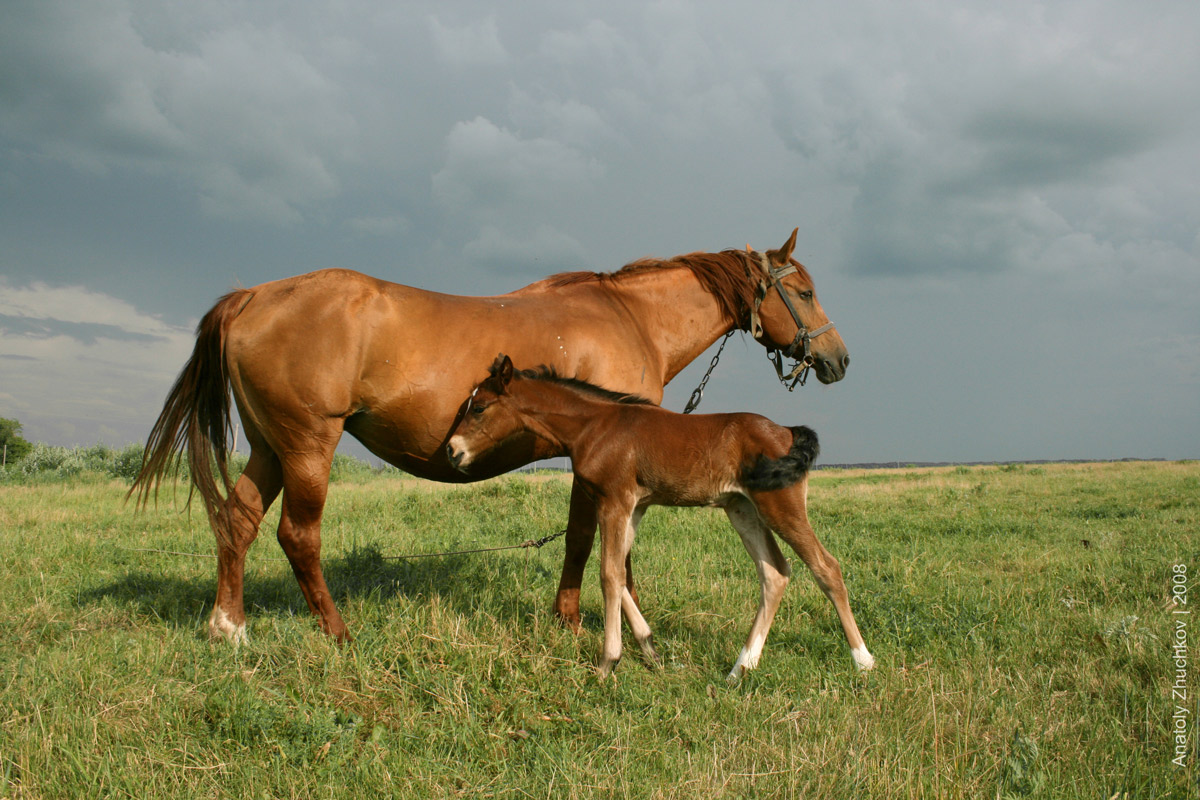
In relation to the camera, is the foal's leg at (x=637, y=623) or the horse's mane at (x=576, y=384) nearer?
the foal's leg at (x=637, y=623)

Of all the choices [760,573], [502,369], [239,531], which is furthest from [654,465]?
[239,531]

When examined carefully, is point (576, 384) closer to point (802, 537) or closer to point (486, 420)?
point (486, 420)

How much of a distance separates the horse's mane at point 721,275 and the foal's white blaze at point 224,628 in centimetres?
369

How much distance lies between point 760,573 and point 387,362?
114 inches

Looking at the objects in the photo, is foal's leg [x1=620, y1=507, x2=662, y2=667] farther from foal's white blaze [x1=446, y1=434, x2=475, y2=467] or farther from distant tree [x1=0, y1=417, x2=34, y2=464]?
distant tree [x1=0, y1=417, x2=34, y2=464]

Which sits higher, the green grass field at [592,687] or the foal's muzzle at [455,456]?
the foal's muzzle at [455,456]

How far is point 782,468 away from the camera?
4.27m

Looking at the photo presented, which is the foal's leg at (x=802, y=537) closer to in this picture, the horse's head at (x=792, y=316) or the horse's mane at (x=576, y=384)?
the horse's mane at (x=576, y=384)

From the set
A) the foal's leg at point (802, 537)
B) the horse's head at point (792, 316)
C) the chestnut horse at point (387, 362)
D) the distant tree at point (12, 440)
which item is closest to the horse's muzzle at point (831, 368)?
the horse's head at point (792, 316)

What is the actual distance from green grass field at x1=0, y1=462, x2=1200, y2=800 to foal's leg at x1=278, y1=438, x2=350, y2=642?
0.65 feet

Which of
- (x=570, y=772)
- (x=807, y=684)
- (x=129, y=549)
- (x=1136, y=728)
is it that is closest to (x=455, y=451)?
(x=570, y=772)

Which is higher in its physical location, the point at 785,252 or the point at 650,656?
the point at 785,252

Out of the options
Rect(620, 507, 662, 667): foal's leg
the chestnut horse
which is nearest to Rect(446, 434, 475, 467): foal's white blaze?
the chestnut horse

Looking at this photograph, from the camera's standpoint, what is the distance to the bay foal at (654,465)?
4.33 m
